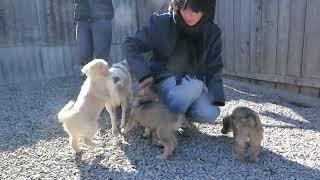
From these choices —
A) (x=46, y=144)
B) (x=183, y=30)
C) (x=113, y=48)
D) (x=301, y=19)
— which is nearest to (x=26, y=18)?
(x=113, y=48)

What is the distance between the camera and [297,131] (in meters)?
4.44

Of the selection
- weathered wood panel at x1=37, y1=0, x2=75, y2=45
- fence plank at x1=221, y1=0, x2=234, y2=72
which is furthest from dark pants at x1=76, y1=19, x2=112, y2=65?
fence plank at x1=221, y1=0, x2=234, y2=72

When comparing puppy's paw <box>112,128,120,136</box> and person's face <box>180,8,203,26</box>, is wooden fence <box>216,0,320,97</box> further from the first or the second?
puppy's paw <box>112,128,120,136</box>

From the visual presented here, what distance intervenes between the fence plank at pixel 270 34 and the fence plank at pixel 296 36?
288 mm

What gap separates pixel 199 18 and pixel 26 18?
13.9ft

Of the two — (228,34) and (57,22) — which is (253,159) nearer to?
(228,34)

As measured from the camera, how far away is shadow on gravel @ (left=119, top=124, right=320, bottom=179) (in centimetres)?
338

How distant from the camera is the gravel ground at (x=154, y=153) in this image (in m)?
3.41

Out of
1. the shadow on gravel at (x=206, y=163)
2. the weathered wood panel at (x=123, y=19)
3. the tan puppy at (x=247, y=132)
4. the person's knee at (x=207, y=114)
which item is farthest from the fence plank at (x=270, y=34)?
the weathered wood panel at (x=123, y=19)

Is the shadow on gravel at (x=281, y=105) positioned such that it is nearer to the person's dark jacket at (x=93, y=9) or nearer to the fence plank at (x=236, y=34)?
the fence plank at (x=236, y=34)

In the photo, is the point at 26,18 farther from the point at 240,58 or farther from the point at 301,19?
the point at 301,19

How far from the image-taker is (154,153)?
380 centimetres

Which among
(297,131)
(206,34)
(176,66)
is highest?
(206,34)

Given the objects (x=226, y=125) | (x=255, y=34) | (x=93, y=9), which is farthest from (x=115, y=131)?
(x=255, y=34)
